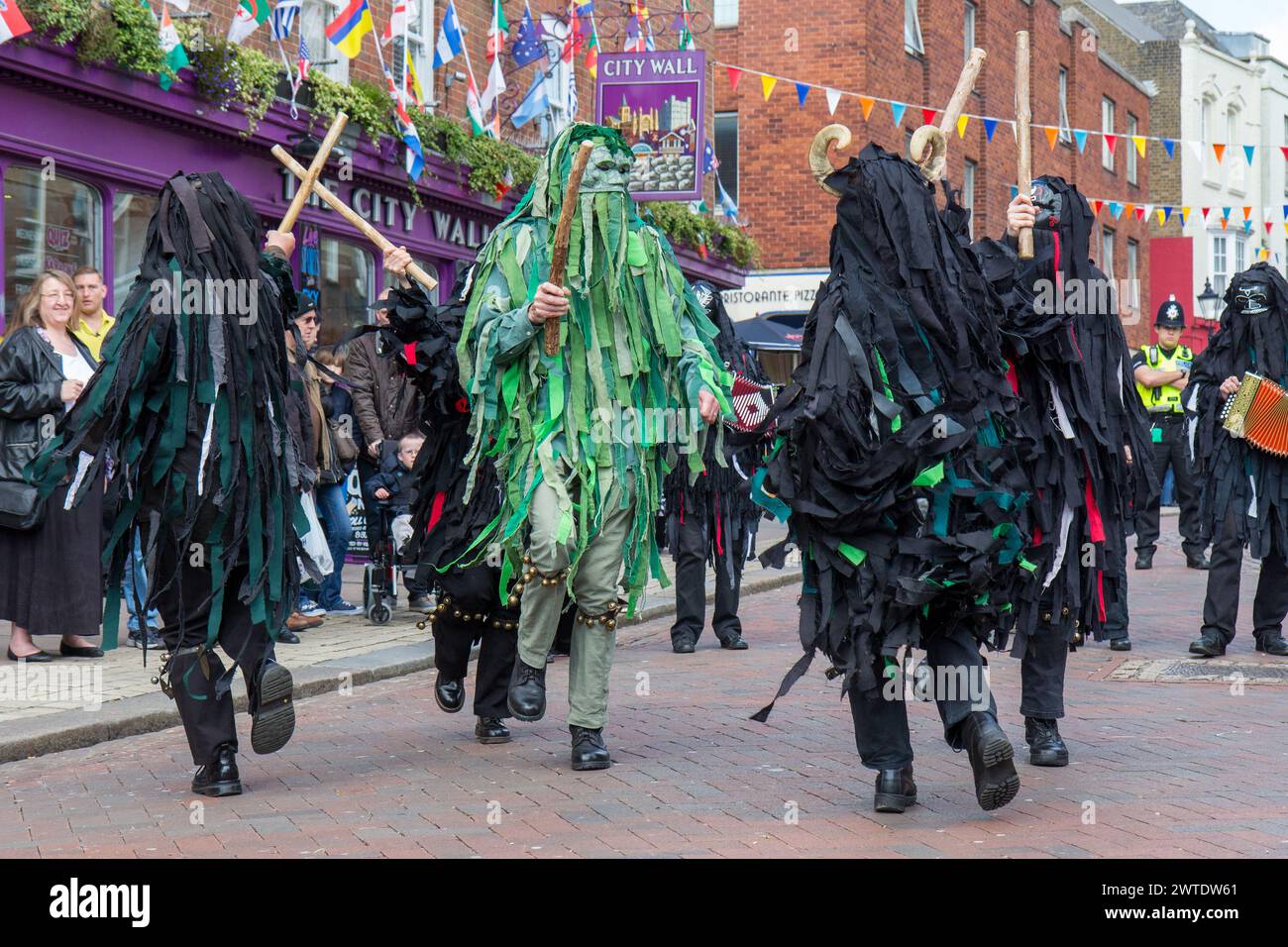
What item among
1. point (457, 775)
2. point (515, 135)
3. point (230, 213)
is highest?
point (515, 135)

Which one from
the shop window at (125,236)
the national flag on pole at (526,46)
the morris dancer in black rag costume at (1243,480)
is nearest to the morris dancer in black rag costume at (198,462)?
the morris dancer in black rag costume at (1243,480)

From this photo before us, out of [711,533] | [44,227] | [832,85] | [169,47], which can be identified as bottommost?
[711,533]

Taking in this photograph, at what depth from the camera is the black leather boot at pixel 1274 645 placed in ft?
30.7

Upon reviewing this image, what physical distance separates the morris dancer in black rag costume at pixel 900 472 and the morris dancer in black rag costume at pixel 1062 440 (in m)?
0.60

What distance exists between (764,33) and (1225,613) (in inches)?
834

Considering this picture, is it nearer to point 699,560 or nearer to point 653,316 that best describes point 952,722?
point 653,316

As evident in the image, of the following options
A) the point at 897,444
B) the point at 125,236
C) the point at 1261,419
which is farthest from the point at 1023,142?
the point at 125,236

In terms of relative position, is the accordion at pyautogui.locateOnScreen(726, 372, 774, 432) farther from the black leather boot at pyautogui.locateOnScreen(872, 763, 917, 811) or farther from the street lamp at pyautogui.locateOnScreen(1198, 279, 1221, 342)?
the black leather boot at pyautogui.locateOnScreen(872, 763, 917, 811)

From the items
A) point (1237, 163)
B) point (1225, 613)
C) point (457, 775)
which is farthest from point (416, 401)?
point (1237, 163)

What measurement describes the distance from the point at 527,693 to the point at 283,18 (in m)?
8.89

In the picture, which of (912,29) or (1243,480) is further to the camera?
(912,29)

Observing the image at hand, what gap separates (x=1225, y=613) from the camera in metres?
9.23

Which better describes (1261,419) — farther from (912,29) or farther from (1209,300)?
(912,29)

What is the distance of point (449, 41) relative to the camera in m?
15.6
